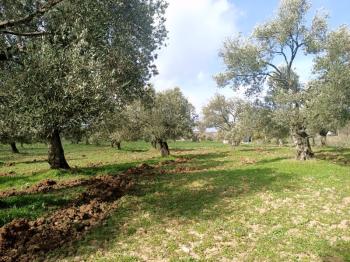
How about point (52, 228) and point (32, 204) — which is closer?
point (52, 228)

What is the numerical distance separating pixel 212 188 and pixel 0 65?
44.1ft

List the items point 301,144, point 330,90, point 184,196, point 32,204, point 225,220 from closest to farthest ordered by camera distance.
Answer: point 225,220 < point 32,204 < point 184,196 < point 330,90 < point 301,144

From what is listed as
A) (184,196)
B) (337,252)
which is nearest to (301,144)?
(184,196)

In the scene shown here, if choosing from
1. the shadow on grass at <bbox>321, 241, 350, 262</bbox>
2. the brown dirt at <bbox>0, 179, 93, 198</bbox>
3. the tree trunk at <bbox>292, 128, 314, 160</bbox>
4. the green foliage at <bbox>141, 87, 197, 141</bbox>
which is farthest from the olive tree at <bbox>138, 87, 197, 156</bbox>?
the shadow on grass at <bbox>321, 241, 350, 262</bbox>

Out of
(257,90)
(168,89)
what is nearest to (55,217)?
(257,90)

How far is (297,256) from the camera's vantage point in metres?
12.0

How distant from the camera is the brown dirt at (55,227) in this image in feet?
41.5

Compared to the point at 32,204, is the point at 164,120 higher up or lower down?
higher up

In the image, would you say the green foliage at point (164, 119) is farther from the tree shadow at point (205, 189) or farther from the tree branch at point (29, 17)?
the tree branch at point (29, 17)

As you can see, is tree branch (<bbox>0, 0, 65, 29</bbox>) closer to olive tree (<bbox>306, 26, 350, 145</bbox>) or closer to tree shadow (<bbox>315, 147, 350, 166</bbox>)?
olive tree (<bbox>306, 26, 350, 145</bbox>)

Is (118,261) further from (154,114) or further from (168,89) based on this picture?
(168,89)

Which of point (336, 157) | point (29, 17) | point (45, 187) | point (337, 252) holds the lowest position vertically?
point (337, 252)

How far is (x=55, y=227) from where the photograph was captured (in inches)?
577

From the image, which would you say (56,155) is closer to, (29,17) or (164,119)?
(29,17)
